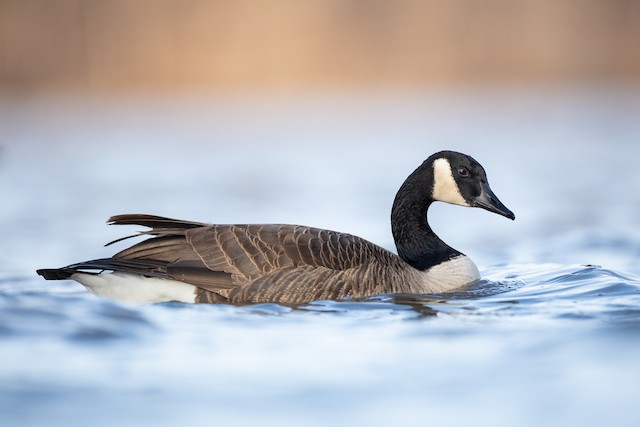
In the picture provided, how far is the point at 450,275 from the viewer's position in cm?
822

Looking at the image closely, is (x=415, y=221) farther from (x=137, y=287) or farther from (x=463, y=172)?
(x=137, y=287)

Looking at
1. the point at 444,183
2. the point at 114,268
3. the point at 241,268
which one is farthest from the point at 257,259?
the point at 444,183

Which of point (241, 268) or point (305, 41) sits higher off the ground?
point (305, 41)

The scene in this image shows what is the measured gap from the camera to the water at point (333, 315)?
5.27m

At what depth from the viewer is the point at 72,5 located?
123ft

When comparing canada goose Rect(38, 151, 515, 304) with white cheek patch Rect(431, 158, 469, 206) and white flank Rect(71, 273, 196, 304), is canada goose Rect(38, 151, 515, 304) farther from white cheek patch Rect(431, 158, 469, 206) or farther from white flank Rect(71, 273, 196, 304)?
white cheek patch Rect(431, 158, 469, 206)

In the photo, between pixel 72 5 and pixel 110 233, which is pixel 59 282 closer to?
pixel 110 233

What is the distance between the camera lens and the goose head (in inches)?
334

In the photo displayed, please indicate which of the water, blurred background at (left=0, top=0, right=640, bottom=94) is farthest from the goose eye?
blurred background at (left=0, top=0, right=640, bottom=94)

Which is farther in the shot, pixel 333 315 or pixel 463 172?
pixel 463 172

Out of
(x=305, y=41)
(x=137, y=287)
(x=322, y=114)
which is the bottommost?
(x=137, y=287)

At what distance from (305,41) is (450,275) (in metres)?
28.4

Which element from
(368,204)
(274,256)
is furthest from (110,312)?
(368,204)

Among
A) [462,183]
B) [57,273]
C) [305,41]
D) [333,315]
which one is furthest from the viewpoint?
[305,41]
